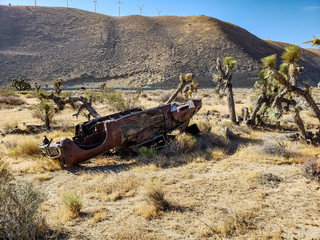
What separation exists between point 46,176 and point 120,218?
11.1ft

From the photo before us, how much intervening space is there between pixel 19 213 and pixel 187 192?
3.38 metres

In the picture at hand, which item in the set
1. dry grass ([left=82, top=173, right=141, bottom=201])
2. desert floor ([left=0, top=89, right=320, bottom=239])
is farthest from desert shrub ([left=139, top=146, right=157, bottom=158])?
dry grass ([left=82, top=173, right=141, bottom=201])

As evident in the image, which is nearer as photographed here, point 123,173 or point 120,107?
point 123,173

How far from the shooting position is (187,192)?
5.73m

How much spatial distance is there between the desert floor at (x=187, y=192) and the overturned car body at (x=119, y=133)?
0.46m

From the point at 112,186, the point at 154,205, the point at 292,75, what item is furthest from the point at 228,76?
the point at 154,205

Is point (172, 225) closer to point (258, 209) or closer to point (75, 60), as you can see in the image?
point (258, 209)

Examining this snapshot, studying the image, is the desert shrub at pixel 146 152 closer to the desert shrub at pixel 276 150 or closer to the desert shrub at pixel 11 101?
the desert shrub at pixel 276 150

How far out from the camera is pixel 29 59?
66.8 metres

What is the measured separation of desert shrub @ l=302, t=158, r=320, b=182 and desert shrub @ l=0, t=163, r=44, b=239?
233 inches

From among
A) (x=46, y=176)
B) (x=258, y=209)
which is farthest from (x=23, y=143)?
(x=258, y=209)

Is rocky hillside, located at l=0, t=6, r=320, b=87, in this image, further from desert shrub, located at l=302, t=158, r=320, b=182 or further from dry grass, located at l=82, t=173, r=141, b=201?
desert shrub, located at l=302, t=158, r=320, b=182

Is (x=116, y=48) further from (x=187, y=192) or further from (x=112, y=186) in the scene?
(x=187, y=192)

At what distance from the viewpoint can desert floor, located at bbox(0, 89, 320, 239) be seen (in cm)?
420
